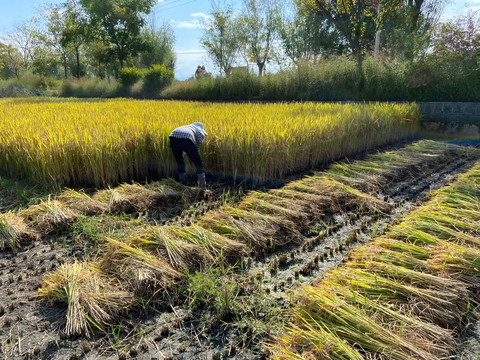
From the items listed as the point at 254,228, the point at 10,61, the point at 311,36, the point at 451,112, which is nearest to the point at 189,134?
the point at 254,228

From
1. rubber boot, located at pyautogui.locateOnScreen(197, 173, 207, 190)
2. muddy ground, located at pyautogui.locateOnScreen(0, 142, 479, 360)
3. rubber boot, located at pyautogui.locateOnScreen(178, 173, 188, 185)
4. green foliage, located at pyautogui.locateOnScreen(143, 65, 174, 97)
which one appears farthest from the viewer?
green foliage, located at pyautogui.locateOnScreen(143, 65, 174, 97)

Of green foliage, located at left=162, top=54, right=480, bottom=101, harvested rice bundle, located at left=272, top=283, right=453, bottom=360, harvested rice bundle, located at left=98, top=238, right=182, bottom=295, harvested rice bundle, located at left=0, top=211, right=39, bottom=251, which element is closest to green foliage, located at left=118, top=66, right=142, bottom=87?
green foliage, located at left=162, top=54, right=480, bottom=101

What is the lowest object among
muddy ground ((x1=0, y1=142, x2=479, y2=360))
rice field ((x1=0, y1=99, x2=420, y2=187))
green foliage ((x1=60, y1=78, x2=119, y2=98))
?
muddy ground ((x1=0, y1=142, x2=479, y2=360))

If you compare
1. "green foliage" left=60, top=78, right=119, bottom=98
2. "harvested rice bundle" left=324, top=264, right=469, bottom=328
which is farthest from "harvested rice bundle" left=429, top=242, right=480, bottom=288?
"green foliage" left=60, top=78, right=119, bottom=98

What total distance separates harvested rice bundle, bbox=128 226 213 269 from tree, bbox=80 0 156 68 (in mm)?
20664

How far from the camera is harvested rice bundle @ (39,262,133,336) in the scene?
1849mm

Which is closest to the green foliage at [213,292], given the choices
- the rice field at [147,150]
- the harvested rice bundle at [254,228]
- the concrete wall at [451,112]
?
the harvested rice bundle at [254,228]

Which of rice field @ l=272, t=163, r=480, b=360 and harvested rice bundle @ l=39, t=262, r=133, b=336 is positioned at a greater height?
rice field @ l=272, t=163, r=480, b=360

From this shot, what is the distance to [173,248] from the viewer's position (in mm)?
2434

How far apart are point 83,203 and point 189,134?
1367 millimetres

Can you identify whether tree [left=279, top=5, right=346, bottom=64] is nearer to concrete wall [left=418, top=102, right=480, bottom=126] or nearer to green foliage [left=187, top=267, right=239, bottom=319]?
concrete wall [left=418, top=102, right=480, bottom=126]

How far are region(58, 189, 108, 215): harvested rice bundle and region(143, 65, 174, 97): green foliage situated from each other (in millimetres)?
14177

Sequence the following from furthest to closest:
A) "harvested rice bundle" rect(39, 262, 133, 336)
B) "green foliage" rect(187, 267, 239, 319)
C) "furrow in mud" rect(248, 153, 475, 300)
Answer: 1. "furrow in mud" rect(248, 153, 475, 300)
2. "green foliage" rect(187, 267, 239, 319)
3. "harvested rice bundle" rect(39, 262, 133, 336)

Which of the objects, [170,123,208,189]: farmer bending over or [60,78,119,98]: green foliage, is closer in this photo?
[170,123,208,189]: farmer bending over
